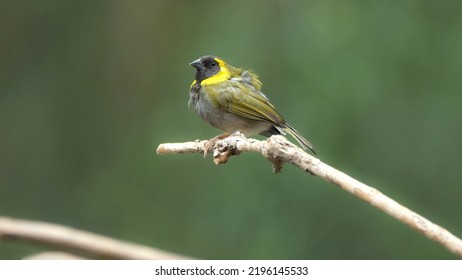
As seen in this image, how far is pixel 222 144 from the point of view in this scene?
2.12 metres

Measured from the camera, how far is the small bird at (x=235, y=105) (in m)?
3.11

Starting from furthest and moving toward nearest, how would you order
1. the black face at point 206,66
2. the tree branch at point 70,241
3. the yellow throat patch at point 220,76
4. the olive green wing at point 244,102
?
the black face at point 206,66 < the yellow throat patch at point 220,76 < the olive green wing at point 244,102 < the tree branch at point 70,241

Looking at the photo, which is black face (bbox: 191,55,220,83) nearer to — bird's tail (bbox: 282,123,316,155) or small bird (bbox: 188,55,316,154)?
small bird (bbox: 188,55,316,154)

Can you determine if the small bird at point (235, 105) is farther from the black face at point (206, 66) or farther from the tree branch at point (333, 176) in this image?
the tree branch at point (333, 176)

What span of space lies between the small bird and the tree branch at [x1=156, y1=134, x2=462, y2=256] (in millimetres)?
968

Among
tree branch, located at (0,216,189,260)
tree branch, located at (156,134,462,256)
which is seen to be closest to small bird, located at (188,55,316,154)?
tree branch, located at (156,134,462,256)

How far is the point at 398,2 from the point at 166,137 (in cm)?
186

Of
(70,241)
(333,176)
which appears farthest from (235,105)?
(70,241)

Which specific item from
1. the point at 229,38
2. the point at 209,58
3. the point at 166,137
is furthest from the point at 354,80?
the point at 209,58

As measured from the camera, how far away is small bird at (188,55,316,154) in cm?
311

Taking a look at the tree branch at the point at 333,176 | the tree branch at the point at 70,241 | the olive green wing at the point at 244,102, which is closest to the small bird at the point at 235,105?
the olive green wing at the point at 244,102

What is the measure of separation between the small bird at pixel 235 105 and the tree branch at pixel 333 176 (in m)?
0.97

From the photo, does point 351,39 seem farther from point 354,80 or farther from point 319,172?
point 319,172
